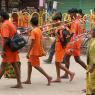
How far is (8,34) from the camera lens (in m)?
11.3

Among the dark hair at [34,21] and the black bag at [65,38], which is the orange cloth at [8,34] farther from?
the black bag at [65,38]

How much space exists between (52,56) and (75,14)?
12.8 ft

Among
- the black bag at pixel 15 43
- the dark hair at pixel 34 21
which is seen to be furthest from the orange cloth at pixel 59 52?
the black bag at pixel 15 43

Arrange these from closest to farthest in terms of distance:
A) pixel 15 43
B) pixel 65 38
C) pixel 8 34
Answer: pixel 8 34
pixel 15 43
pixel 65 38

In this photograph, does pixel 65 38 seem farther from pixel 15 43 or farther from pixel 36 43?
pixel 15 43

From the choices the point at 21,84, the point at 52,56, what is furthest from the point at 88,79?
the point at 52,56

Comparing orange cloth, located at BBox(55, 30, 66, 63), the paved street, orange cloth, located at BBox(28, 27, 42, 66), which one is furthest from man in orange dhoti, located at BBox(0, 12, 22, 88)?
orange cloth, located at BBox(55, 30, 66, 63)

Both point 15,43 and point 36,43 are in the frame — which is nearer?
point 15,43

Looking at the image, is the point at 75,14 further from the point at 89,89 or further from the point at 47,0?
the point at 47,0

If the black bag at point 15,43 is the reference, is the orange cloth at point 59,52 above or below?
below

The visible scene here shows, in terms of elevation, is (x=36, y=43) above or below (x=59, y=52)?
above

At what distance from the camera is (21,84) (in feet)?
38.8

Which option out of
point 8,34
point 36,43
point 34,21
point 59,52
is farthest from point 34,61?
point 8,34

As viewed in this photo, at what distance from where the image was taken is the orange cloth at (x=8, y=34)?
444 inches
